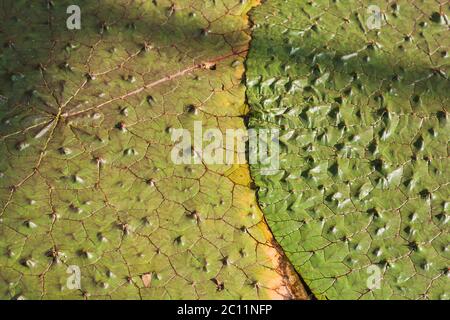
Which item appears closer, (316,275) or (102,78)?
(316,275)
